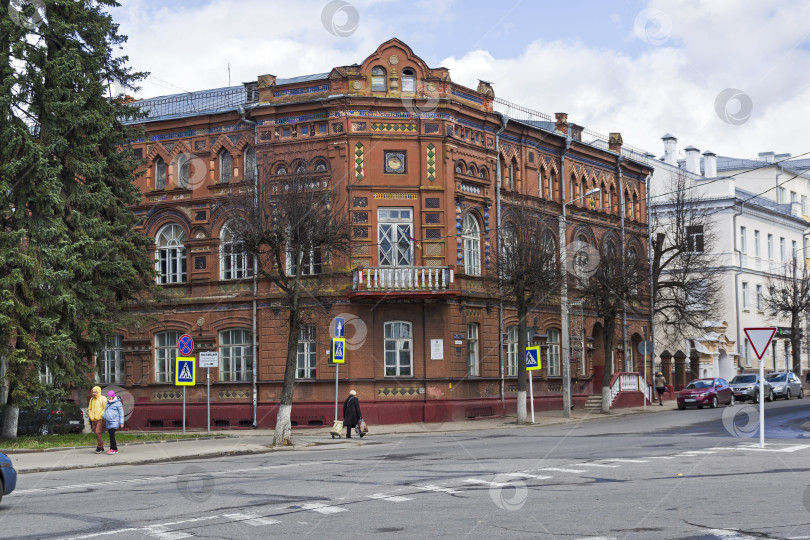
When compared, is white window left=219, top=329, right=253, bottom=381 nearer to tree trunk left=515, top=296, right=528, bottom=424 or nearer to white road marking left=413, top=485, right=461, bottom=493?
tree trunk left=515, top=296, right=528, bottom=424

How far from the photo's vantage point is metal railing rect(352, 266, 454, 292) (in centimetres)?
3472

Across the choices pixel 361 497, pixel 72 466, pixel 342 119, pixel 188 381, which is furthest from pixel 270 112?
pixel 361 497

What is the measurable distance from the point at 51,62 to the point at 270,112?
409 inches

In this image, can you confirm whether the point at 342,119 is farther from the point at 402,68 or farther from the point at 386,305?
the point at 386,305

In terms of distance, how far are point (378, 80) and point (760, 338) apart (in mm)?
19077

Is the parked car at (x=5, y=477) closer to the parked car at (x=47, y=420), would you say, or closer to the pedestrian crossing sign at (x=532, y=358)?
the parked car at (x=47, y=420)

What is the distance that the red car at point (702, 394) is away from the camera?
145 feet

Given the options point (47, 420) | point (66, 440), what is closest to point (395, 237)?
point (47, 420)

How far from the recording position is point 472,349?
37906 millimetres

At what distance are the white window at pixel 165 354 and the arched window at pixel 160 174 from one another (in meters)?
5.81

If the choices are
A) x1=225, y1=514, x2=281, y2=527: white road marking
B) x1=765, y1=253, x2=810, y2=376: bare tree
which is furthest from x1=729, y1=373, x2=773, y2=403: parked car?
x1=225, y1=514, x2=281, y2=527: white road marking

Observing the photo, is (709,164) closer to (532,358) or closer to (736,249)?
(736,249)

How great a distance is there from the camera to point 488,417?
37.3 m

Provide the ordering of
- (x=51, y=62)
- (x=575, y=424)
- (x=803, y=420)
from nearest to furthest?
(x=51, y=62) → (x=803, y=420) → (x=575, y=424)
